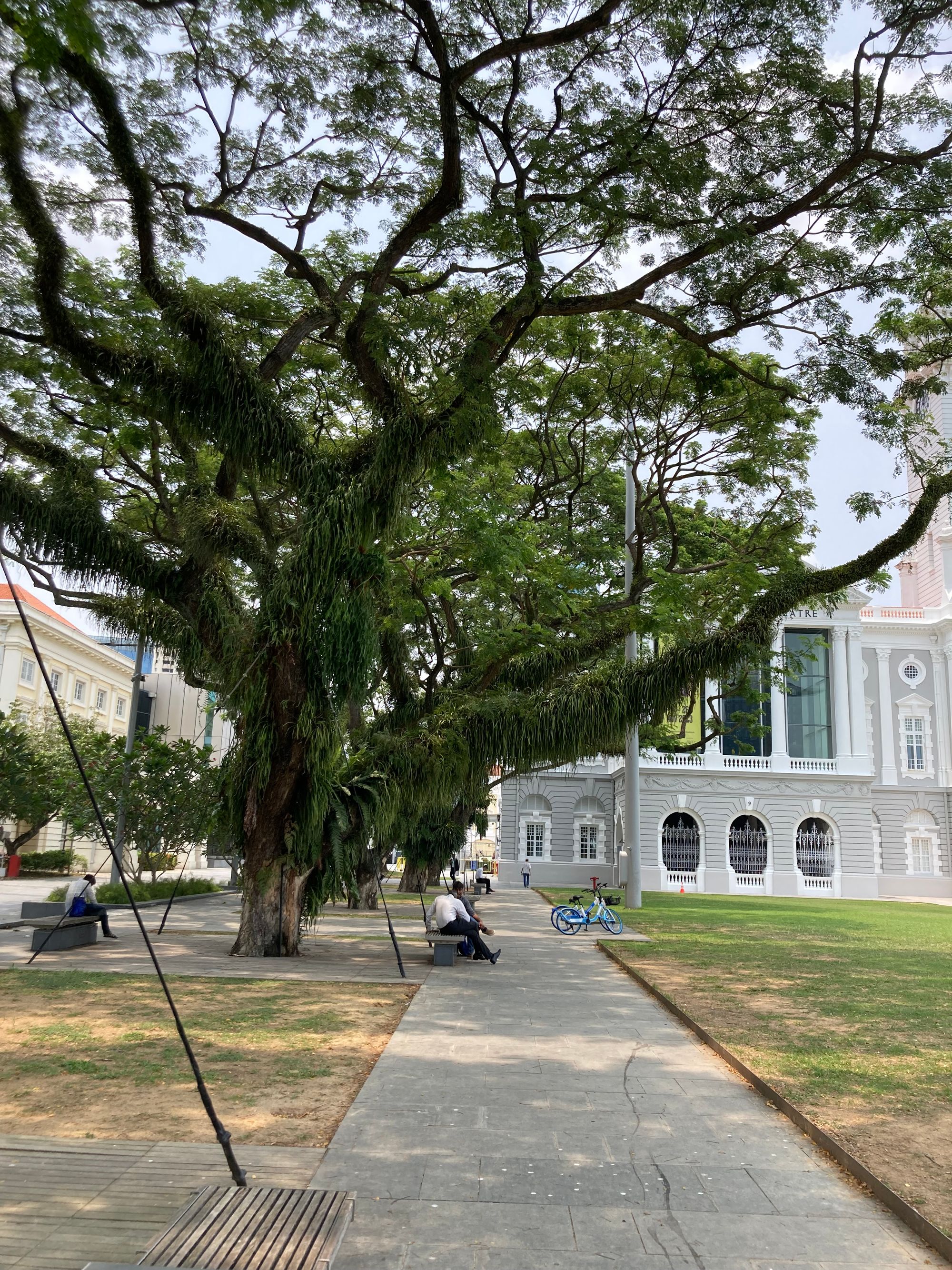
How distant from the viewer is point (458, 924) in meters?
13.1

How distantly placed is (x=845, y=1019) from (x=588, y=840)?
1548 inches

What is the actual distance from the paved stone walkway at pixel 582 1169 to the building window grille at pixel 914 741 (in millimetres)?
44496

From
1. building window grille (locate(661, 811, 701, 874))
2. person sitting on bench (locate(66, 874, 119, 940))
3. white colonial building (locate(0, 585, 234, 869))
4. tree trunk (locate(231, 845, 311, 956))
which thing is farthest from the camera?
building window grille (locate(661, 811, 701, 874))

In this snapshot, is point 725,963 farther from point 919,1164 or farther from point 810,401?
point 919,1164

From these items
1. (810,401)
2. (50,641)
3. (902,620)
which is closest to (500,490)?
(810,401)

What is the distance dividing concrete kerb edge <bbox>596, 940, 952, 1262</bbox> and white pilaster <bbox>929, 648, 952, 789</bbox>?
43.5 meters

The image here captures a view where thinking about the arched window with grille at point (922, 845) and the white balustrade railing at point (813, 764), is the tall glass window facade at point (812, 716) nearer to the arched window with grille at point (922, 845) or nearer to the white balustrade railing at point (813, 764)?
the white balustrade railing at point (813, 764)

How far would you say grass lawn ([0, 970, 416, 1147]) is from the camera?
5.39 m

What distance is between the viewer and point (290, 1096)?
5938mm

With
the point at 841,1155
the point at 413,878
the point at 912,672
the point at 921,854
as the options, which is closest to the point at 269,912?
the point at 841,1155

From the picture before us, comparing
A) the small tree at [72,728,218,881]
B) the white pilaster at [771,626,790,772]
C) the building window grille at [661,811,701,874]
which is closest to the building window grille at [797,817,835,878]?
the white pilaster at [771,626,790,772]

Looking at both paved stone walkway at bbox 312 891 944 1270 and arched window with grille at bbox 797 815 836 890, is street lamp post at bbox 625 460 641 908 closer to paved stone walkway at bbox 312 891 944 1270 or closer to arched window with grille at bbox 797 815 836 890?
paved stone walkway at bbox 312 891 944 1270

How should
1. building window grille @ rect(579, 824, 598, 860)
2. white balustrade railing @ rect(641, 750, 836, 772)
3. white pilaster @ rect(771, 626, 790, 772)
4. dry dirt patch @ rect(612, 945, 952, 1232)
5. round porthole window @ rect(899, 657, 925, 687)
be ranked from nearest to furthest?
dry dirt patch @ rect(612, 945, 952, 1232)
white balustrade railing @ rect(641, 750, 836, 772)
white pilaster @ rect(771, 626, 790, 772)
building window grille @ rect(579, 824, 598, 860)
round porthole window @ rect(899, 657, 925, 687)

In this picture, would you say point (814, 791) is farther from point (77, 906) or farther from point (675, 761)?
point (77, 906)
